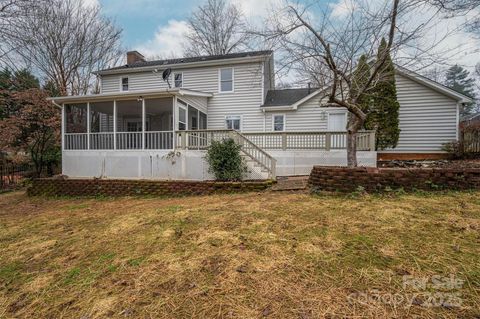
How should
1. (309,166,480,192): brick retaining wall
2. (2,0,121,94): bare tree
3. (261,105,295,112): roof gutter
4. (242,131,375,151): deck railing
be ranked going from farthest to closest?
1. (2,0,121,94): bare tree
2. (261,105,295,112): roof gutter
3. (242,131,375,151): deck railing
4. (309,166,480,192): brick retaining wall

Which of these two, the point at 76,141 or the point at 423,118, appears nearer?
the point at 76,141

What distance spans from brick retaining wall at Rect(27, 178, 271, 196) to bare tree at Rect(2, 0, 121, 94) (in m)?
10.9

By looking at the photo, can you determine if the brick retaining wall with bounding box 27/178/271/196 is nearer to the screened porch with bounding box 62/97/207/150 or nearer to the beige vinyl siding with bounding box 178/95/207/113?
the screened porch with bounding box 62/97/207/150

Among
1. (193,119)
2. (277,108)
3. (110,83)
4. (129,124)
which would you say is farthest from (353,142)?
(110,83)

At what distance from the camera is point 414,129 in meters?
11.9

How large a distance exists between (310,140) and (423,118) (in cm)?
627

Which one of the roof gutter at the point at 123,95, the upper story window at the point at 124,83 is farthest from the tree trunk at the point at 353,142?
the upper story window at the point at 124,83

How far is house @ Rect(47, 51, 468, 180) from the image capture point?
9547 millimetres

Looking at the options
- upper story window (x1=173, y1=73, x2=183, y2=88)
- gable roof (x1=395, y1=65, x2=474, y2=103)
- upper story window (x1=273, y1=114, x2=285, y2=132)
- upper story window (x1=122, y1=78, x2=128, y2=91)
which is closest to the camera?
gable roof (x1=395, y1=65, x2=474, y2=103)

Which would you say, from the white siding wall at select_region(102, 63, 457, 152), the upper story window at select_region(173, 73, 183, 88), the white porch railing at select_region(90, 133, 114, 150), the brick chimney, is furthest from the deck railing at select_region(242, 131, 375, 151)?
the brick chimney

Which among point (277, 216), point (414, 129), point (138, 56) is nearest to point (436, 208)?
point (277, 216)

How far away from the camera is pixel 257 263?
2.76 m

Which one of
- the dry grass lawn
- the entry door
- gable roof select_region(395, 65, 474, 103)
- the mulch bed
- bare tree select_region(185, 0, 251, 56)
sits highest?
bare tree select_region(185, 0, 251, 56)

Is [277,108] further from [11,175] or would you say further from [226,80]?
[11,175]
